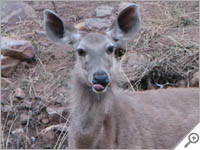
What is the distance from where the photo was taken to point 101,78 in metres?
4.04

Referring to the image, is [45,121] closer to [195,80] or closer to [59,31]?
[59,31]

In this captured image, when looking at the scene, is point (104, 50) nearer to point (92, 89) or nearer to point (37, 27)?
point (92, 89)

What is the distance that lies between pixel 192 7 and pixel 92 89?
4335mm

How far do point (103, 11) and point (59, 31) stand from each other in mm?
3241

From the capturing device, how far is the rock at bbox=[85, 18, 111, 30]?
23.8 feet

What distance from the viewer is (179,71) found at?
651 centimetres

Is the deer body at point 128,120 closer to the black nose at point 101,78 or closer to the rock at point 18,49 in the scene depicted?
the black nose at point 101,78

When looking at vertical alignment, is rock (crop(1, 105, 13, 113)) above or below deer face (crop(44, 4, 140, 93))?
below

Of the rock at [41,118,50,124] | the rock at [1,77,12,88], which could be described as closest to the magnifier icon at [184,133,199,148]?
the rock at [41,118,50,124]

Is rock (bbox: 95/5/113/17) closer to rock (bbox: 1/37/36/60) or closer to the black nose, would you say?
rock (bbox: 1/37/36/60)

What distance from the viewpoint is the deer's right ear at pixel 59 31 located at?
4.70 meters

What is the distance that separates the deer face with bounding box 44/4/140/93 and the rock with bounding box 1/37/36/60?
7.39 feet

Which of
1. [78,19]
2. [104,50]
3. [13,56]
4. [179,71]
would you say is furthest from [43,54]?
[104,50]

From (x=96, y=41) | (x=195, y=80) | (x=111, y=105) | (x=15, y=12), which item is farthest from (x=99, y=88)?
(x=15, y=12)
